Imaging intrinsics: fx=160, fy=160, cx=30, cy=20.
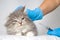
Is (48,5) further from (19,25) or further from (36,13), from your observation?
(19,25)

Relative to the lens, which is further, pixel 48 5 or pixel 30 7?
pixel 30 7

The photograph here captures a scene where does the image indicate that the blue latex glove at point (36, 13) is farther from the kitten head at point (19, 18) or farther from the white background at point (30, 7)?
the white background at point (30, 7)

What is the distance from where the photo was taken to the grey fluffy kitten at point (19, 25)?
3.04 ft

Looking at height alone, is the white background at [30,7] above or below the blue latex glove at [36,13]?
above

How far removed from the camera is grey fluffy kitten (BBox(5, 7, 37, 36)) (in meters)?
0.93

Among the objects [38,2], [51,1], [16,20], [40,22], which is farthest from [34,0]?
[16,20]

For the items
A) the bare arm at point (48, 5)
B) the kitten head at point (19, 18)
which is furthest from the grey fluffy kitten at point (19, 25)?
the bare arm at point (48, 5)

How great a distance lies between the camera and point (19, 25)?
3.04 ft

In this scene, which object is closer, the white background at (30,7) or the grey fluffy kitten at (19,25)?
the grey fluffy kitten at (19,25)

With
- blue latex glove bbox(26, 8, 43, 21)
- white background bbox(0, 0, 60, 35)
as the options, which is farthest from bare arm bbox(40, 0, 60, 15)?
white background bbox(0, 0, 60, 35)

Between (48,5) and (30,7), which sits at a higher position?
(30,7)

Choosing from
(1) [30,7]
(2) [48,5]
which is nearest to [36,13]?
(2) [48,5]

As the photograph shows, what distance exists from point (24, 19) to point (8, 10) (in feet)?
1.14

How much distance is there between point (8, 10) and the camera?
126 centimetres
